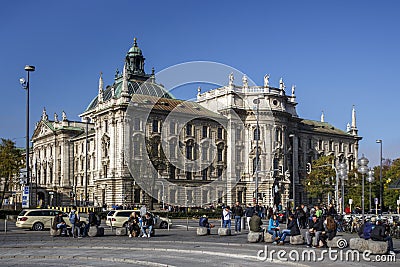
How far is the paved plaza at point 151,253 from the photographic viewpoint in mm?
21969

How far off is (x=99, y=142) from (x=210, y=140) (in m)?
18.2

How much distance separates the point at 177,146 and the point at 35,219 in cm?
5739

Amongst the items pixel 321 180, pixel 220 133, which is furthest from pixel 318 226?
pixel 220 133

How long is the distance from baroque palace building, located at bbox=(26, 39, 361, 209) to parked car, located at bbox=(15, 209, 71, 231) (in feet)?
151

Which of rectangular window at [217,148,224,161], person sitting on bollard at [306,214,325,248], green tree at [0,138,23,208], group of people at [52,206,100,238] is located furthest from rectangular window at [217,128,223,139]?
person sitting on bollard at [306,214,325,248]

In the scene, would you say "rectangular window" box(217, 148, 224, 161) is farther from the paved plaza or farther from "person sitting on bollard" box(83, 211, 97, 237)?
the paved plaza

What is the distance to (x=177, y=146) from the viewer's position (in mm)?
99125

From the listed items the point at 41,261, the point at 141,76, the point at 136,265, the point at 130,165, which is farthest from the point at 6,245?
the point at 141,76

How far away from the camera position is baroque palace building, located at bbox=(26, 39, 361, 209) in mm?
94062

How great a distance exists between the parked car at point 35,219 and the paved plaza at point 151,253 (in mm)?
7903

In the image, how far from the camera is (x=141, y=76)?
113 meters

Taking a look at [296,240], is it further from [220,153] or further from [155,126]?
[220,153]

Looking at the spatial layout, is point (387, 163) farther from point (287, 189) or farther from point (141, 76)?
point (141, 76)

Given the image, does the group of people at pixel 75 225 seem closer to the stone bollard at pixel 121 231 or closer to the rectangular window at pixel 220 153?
the stone bollard at pixel 121 231
